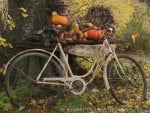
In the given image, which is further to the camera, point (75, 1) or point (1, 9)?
point (75, 1)

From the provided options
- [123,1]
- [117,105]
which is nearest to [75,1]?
[123,1]

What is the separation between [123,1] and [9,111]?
4.06 m

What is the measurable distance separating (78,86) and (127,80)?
1029 mm

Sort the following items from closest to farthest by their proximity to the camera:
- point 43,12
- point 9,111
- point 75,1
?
point 9,111 < point 43,12 < point 75,1

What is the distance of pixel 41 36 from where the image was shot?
8.14m

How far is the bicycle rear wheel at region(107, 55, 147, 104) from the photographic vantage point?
841cm

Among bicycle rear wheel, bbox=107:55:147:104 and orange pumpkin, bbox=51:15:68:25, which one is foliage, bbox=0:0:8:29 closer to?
orange pumpkin, bbox=51:15:68:25

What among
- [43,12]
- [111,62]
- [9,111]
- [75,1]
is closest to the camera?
[9,111]

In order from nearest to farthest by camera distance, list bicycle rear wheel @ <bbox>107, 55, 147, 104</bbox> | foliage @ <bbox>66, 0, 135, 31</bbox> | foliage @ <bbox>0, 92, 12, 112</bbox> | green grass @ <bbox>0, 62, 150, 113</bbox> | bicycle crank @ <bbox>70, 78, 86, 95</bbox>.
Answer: foliage @ <bbox>0, 92, 12, 112</bbox> < green grass @ <bbox>0, 62, 150, 113</bbox> < bicycle crank @ <bbox>70, 78, 86, 95</bbox> < bicycle rear wheel @ <bbox>107, 55, 147, 104</bbox> < foliage @ <bbox>66, 0, 135, 31</bbox>

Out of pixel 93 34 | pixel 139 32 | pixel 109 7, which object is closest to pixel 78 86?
pixel 93 34

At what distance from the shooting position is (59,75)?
313 inches

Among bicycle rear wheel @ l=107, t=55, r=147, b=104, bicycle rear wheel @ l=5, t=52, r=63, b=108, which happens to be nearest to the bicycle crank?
bicycle rear wheel @ l=5, t=52, r=63, b=108

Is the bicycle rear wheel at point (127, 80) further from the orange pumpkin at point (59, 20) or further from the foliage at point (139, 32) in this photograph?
the foliage at point (139, 32)

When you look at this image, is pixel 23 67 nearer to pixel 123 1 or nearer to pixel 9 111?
pixel 9 111
